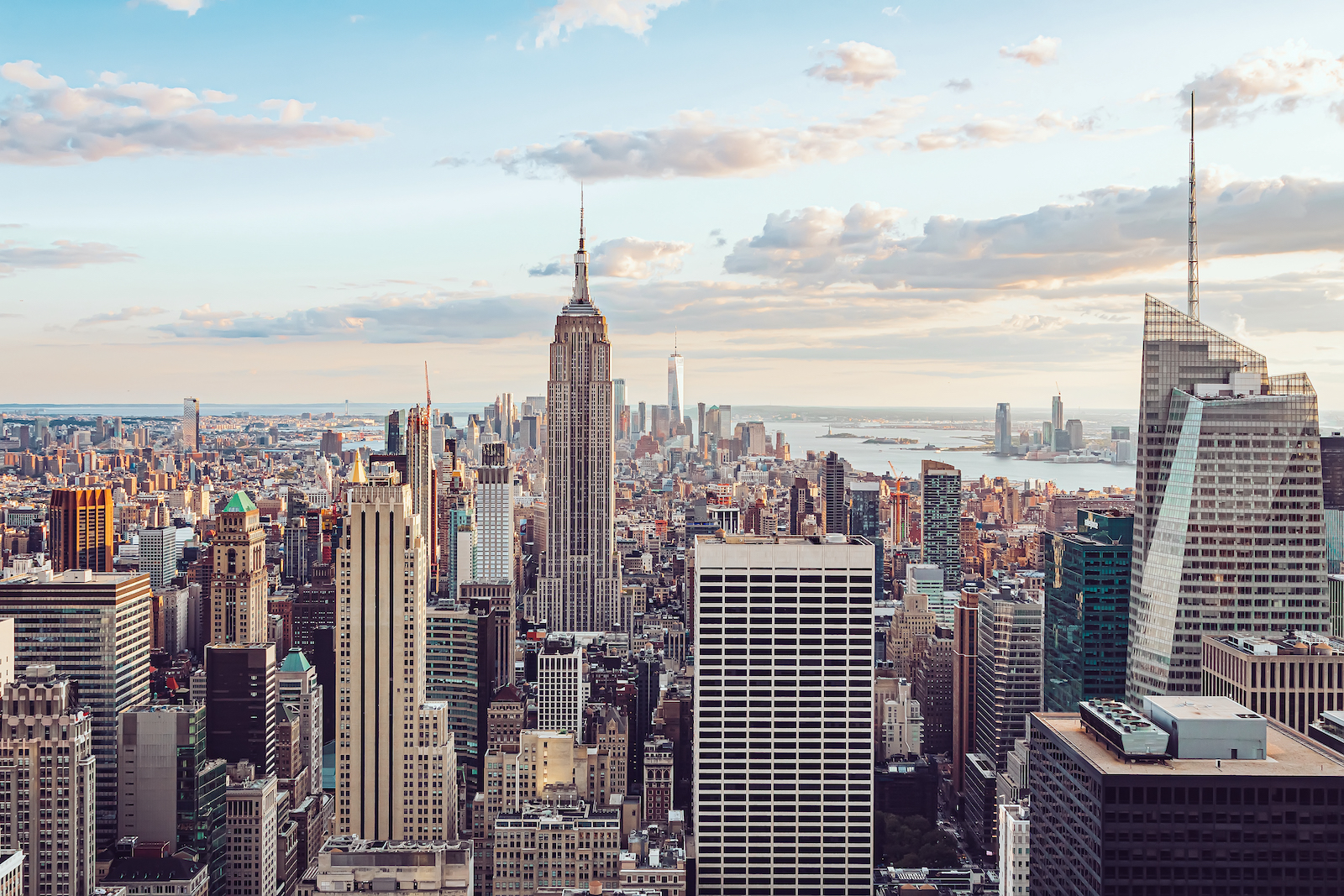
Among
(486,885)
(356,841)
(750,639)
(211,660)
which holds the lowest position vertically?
(486,885)

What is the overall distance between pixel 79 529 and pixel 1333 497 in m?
47.9

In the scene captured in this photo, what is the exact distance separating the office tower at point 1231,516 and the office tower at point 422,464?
37.2 meters

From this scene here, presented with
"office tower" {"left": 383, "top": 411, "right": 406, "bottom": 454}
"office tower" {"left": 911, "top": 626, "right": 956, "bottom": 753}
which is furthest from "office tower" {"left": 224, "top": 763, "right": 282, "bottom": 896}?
"office tower" {"left": 383, "top": 411, "right": 406, "bottom": 454}

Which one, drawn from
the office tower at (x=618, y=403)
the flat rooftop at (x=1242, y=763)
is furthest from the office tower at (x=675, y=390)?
the flat rooftop at (x=1242, y=763)

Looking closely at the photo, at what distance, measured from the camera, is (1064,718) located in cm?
1773

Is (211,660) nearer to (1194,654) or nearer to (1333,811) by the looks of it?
(1194,654)

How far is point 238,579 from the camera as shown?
154 feet

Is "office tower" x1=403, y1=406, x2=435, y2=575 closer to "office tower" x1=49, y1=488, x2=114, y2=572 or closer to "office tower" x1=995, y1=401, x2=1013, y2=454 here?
"office tower" x1=49, y1=488, x2=114, y2=572

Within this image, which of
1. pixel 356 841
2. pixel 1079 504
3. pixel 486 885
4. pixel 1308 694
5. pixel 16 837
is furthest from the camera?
pixel 1079 504

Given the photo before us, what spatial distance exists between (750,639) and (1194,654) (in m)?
9.45

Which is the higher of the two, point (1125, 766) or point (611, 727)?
point (1125, 766)

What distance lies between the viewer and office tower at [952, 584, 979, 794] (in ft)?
130

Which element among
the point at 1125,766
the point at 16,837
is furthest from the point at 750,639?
the point at 16,837

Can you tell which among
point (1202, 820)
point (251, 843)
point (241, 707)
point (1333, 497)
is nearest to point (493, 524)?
point (241, 707)
